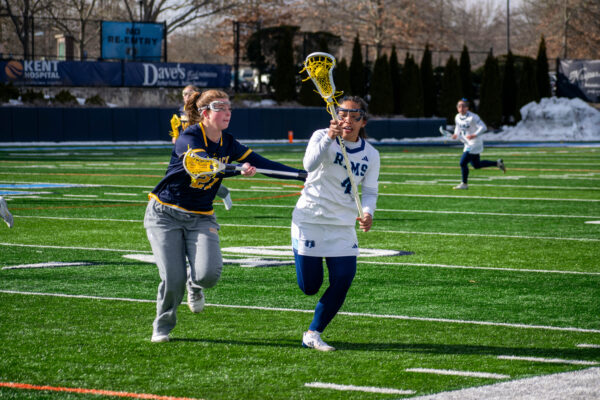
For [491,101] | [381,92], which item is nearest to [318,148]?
[381,92]

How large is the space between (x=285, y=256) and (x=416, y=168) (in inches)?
691

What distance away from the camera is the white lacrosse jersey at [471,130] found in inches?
890

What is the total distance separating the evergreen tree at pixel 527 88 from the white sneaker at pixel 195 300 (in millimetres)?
50726

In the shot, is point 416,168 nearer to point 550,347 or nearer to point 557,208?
point 557,208

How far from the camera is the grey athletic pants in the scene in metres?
7.12

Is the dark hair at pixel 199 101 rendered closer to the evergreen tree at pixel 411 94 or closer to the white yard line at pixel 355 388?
the white yard line at pixel 355 388

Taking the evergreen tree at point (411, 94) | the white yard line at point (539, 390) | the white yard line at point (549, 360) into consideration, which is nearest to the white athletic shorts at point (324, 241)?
the white yard line at point (549, 360)

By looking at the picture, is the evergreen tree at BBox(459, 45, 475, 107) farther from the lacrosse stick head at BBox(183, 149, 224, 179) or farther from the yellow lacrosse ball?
the lacrosse stick head at BBox(183, 149, 224, 179)

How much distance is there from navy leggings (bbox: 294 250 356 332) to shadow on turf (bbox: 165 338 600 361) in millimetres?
267

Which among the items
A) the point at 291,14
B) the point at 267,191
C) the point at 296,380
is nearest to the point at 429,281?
the point at 296,380

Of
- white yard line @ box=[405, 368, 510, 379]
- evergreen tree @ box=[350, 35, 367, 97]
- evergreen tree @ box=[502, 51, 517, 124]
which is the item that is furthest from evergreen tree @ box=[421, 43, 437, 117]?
white yard line @ box=[405, 368, 510, 379]

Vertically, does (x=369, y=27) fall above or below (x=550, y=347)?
above

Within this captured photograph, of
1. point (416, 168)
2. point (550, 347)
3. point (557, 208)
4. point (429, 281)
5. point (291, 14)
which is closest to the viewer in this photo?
point (550, 347)

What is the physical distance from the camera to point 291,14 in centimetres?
7825
